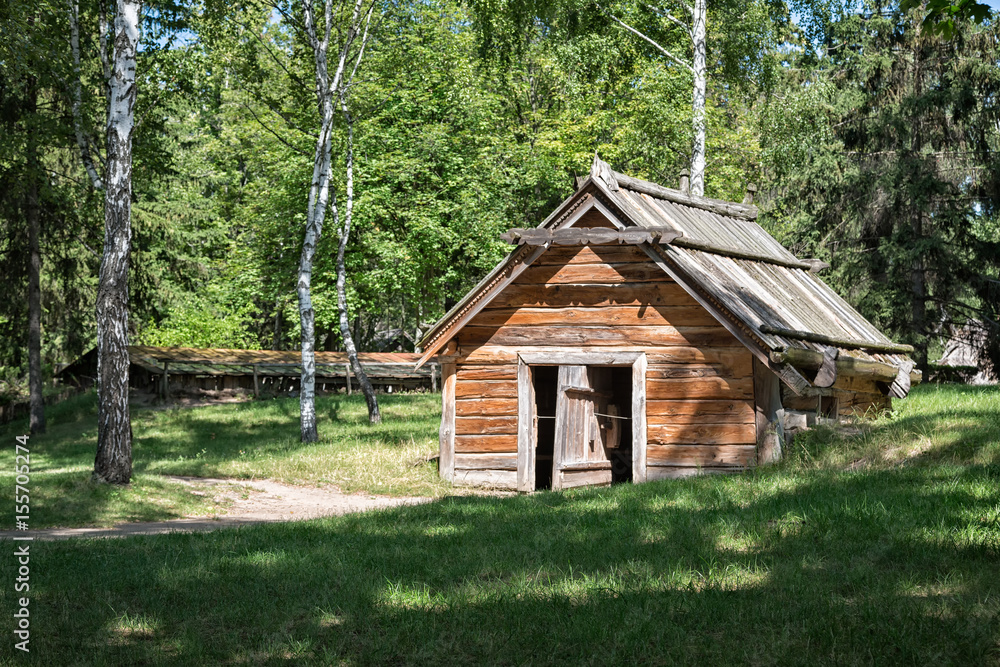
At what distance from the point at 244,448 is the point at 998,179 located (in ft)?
74.5

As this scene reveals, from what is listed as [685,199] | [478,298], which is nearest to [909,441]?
[478,298]

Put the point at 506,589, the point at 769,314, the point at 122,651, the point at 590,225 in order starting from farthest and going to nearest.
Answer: the point at 590,225, the point at 769,314, the point at 506,589, the point at 122,651

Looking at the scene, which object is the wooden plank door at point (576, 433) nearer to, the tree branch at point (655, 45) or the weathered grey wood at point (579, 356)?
the weathered grey wood at point (579, 356)

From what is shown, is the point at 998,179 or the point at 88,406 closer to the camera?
the point at 998,179

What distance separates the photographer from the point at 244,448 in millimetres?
21969

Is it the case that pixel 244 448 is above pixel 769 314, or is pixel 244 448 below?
below

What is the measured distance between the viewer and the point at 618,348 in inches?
599

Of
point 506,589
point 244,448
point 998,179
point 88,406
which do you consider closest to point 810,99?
point 998,179

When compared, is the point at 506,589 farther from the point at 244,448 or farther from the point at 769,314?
the point at 244,448

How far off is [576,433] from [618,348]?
1817 mm

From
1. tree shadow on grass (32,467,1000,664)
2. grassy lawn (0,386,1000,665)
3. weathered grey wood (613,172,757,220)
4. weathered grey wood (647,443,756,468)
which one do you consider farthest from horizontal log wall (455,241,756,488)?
tree shadow on grass (32,467,1000,664)

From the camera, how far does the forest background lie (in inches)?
916

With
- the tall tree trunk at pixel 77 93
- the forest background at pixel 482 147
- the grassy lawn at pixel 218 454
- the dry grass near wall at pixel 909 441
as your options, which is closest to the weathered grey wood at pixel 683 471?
the dry grass near wall at pixel 909 441

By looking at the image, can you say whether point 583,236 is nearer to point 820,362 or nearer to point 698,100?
Answer: point 820,362
